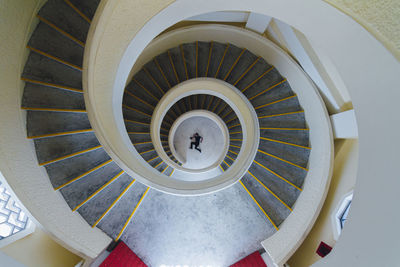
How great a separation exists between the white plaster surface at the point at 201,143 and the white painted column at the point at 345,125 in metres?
5.59

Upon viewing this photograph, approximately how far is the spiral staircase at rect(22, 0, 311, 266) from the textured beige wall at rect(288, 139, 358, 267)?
0.68m

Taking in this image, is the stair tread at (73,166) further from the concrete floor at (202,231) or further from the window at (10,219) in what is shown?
the concrete floor at (202,231)

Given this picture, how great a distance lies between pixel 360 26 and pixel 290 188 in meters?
4.26

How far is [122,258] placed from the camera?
4.09 m

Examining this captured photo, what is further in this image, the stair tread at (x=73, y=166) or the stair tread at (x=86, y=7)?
the stair tread at (x=86, y=7)

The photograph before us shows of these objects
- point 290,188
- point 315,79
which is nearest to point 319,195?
point 290,188

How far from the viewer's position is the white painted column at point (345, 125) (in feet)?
12.5

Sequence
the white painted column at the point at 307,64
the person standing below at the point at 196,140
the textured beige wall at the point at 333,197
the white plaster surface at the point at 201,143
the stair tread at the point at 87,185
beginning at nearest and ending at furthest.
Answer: the stair tread at the point at 87,185
the textured beige wall at the point at 333,197
the white painted column at the point at 307,64
the person standing below at the point at 196,140
the white plaster surface at the point at 201,143

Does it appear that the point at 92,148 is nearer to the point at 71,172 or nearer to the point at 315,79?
the point at 71,172

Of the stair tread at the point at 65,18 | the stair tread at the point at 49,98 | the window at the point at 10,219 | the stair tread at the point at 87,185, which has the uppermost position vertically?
the stair tread at the point at 65,18

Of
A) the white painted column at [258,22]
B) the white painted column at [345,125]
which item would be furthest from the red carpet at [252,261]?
the white painted column at [258,22]

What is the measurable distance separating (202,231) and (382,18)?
4.53 metres

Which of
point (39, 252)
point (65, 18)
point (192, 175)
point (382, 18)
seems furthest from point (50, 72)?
point (192, 175)

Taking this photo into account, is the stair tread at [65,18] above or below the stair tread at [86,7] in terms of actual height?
below
